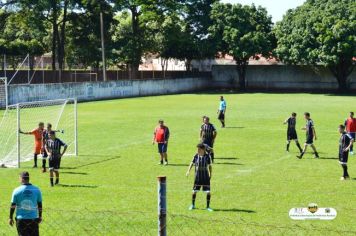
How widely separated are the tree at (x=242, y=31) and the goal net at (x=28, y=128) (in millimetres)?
30063

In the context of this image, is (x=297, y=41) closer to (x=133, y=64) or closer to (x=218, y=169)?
(x=133, y=64)

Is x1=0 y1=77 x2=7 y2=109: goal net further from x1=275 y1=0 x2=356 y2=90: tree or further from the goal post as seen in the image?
x1=275 y1=0 x2=356 y2=90: tree

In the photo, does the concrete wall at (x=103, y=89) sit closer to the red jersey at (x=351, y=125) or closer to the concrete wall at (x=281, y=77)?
the concrete wall at (x=281, y=77)

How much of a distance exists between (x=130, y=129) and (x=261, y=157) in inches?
467

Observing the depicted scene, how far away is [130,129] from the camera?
35.0 m

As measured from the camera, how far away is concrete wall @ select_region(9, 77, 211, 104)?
51181mm

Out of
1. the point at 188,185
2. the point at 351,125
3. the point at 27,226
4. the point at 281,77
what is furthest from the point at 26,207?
the point at 281,77

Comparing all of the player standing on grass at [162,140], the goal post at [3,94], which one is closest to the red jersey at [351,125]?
the player standing on grass at [162,140]

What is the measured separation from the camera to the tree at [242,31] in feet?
239

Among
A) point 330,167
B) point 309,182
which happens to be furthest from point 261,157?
point 309,182

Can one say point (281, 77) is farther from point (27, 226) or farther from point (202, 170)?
point (27, 226)

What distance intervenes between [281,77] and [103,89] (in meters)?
27.5

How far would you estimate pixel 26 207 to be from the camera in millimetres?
11180

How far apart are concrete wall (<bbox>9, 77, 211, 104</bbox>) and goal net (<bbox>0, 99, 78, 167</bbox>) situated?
497cm
